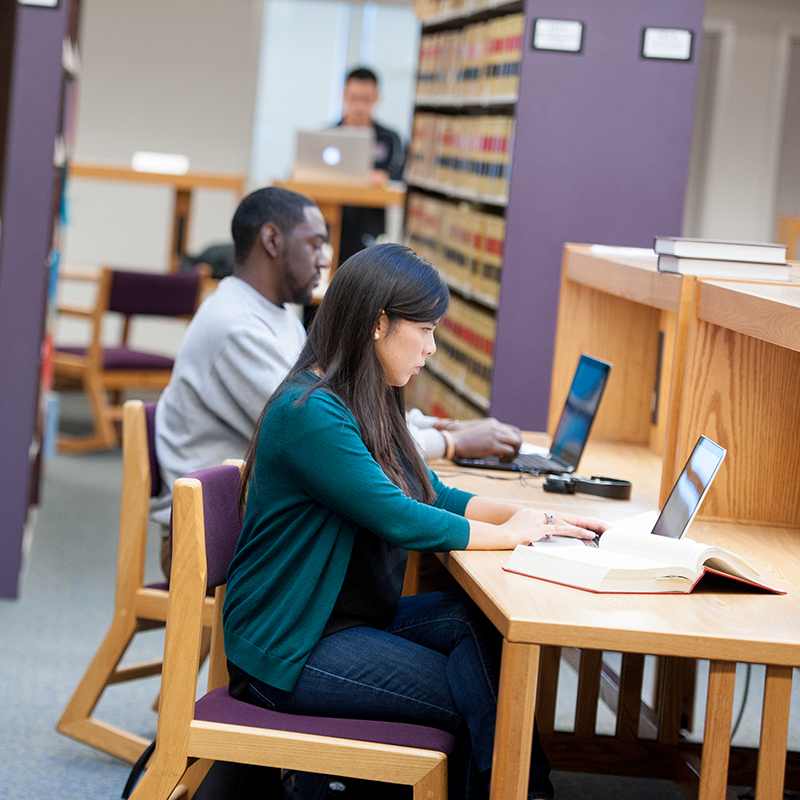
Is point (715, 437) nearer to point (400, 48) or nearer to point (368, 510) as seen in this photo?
point (368, 510)

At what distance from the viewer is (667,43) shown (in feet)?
11.8

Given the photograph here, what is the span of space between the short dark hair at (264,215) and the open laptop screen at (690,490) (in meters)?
1.15

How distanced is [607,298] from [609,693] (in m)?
1.02

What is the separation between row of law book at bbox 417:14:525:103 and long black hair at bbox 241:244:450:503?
2.17 m

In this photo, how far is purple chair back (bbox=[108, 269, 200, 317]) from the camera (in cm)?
532

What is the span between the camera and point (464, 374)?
15.2 feet

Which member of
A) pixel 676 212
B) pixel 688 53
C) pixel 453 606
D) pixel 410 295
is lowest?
pixel 453 606

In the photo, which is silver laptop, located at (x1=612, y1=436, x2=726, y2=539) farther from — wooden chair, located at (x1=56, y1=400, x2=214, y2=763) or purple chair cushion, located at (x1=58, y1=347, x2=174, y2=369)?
purple chair cushion, located at (x1=58, y1=347, x2=174, y2=369)

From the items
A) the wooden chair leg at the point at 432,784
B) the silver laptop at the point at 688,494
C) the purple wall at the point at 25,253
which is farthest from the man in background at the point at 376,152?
the wooden chair leg at the point at 432,784

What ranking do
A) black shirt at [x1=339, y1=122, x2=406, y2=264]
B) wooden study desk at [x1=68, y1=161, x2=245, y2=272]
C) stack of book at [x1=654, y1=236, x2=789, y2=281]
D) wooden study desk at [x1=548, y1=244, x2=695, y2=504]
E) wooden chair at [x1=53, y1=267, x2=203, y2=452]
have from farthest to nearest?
black shirt at [x1=339, y1=122, x2=406, y2=264] < wooden study desk at [x1=68, y1=161, x2=245, y2=272] < wooden chair at [x1=53, y1=267, x2=203, y2=452] < wooden study desk at [x1=548, y1=244, x2=695, y2=504] < stack of book at [x1=654, y1=236, x2=789, y2=281]

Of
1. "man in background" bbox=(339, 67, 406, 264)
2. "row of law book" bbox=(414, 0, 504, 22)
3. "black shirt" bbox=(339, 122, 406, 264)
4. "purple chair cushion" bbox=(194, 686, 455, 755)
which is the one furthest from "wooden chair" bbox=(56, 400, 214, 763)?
"black shirt" bbox=(339, 122, 406, 264)

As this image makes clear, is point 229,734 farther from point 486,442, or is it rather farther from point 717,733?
point 486,442

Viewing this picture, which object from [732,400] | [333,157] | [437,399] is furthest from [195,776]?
[333,157]

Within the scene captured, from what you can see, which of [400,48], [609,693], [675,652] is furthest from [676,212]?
[400,48]
